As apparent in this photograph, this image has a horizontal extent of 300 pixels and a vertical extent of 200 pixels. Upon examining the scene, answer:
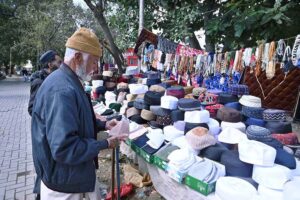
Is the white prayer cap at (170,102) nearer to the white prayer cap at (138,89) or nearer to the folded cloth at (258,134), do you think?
the white prayer cap at (138,89)

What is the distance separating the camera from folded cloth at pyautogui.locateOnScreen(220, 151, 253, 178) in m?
2.81

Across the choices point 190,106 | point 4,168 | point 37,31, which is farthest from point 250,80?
point 37,31

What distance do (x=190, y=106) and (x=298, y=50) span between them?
182 cm

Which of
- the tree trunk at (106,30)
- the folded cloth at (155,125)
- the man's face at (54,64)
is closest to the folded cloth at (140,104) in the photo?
the folded cloth at (155,125)

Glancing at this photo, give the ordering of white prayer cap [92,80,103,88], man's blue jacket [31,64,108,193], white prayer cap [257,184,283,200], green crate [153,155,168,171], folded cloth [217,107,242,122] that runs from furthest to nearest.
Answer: white prayer cap [92,80,103,88], folded cloth [217,107,242,122], green crate [153,155,168,171], white prayer cap [257,184,283,200], man's blue jacket [31,64,108,193]

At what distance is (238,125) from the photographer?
11.8ft

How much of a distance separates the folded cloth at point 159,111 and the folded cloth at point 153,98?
0.15 meters

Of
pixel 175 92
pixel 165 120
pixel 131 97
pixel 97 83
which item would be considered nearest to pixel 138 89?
pixel 131 97

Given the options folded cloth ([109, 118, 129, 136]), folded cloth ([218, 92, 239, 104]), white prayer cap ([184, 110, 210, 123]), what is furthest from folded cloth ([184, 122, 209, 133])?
folded cloth ([109, 118, 129, 136])

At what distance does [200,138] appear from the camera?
10.7ft

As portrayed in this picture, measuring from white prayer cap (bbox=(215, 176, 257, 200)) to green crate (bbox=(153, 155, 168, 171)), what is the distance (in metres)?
0.81

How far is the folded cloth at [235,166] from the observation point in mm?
2807

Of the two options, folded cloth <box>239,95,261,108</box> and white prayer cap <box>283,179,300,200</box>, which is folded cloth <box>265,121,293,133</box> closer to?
folded cloth <box>239,95,261,108</box>

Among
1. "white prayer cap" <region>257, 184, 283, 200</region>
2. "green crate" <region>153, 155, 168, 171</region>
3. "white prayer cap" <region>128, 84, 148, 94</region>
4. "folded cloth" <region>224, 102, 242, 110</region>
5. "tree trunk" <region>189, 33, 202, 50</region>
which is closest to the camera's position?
"white prayer cap" <region>257, 184, 283, 200</region>
